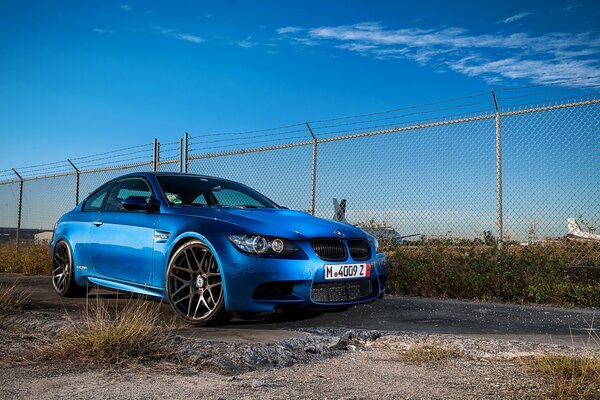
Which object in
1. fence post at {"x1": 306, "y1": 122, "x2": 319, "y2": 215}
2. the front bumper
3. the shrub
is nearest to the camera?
the front bumper

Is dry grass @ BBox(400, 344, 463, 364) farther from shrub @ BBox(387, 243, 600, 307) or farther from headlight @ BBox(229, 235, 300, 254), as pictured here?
shrub @ BBox(387, 243, 600, 307)

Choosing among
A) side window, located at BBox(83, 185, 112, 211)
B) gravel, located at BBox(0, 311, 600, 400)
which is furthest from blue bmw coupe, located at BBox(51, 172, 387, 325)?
gravel, located at BBox(0, 311, 600, 400)

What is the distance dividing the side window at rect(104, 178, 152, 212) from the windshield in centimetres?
24

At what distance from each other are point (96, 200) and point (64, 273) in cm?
95

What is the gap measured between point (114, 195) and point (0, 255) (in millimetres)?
8833

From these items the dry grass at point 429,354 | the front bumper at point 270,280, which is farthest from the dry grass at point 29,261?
the dry grass at point 429,354

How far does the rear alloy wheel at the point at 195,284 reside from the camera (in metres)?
4.84

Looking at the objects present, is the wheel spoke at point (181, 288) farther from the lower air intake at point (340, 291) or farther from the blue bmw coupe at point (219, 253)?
the lower air intake at point (340, 291)

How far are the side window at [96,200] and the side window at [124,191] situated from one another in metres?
0.16

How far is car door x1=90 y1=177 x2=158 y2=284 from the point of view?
545cm

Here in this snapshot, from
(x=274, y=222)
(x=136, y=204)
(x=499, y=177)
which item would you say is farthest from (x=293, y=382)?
(x=499, y=177)

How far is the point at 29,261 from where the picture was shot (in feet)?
38.3

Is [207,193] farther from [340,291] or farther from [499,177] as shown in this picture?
[499,177]

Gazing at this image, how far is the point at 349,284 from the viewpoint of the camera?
5.02m
